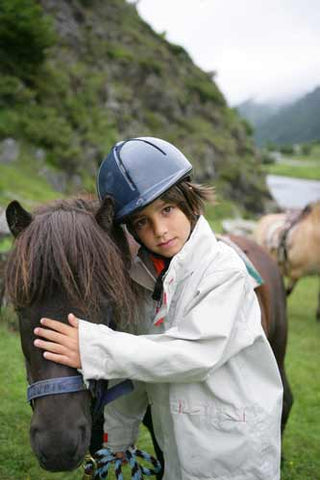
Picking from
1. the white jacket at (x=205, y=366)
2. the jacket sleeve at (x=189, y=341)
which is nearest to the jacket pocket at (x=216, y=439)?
the white jacket at (x=205, y=366)

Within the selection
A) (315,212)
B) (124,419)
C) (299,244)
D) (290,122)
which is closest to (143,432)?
(124,419)

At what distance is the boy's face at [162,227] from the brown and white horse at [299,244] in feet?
21.1

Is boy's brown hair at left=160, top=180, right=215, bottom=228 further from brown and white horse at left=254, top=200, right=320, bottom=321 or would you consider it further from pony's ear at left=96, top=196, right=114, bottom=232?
brown and white horse at left=254, top=200, right=320, bottom=321

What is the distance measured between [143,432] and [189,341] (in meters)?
2.53

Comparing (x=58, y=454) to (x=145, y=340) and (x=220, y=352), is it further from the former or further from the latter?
(x=220, y=352)

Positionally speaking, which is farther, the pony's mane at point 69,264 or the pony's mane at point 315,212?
the pony's mane at point 315,212

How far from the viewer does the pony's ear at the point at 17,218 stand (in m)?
1.48

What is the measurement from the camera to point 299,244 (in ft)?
25.3

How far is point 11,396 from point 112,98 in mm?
21214

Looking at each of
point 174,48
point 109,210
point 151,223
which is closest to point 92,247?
point 109,210

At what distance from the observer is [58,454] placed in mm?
1221

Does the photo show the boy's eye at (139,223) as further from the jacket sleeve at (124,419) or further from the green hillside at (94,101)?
the green hillside at (94,101)

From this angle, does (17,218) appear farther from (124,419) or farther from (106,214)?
(124,419)

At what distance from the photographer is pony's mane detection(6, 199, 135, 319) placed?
1.36 metres
